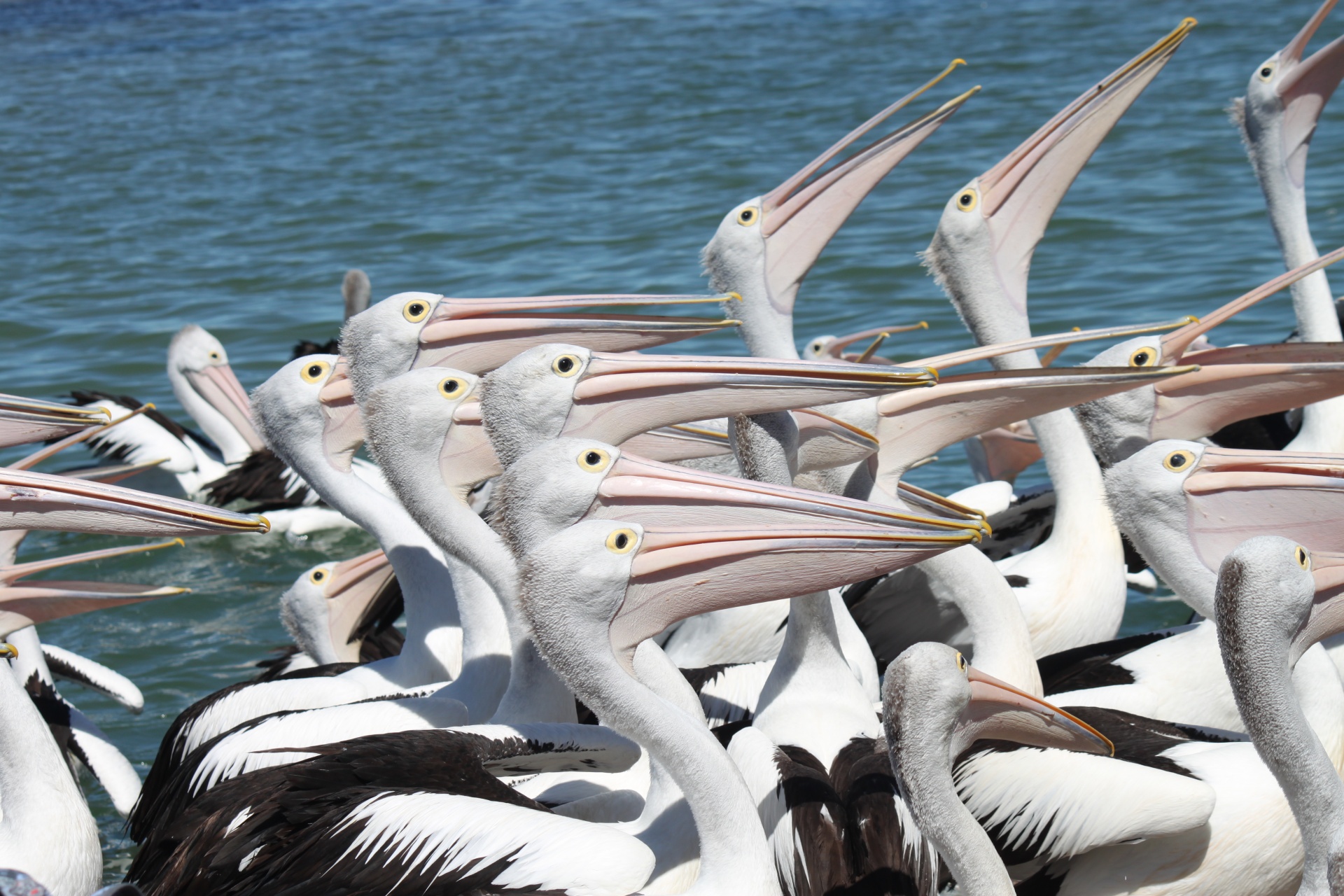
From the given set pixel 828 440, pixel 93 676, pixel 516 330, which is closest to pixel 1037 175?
pixel 828 440

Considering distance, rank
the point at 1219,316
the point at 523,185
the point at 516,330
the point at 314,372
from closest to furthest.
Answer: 1. the point at 1219,316
2. the point at 516,330
3. the point at 314,372
4. the point at 523,185

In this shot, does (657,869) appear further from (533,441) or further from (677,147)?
(677,147)

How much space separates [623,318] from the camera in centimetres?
361

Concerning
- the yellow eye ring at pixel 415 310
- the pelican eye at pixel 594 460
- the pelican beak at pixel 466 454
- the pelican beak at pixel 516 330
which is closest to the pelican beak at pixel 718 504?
the pelican eye at pixel 594 460

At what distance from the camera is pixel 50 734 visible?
10.0 feet

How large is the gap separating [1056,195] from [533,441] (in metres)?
1.79

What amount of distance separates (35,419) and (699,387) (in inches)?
62.7

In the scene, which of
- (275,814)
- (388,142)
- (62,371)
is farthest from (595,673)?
(388,142)

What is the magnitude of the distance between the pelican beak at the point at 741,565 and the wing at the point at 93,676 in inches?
89.0

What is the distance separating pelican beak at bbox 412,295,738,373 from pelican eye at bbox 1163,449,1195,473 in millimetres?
1075

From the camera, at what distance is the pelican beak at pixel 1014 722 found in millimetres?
2562

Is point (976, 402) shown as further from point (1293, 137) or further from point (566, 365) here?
point (1293, 137)

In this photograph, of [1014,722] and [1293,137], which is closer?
[1014,722]

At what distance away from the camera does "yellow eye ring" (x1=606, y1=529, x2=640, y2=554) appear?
8.14ft
